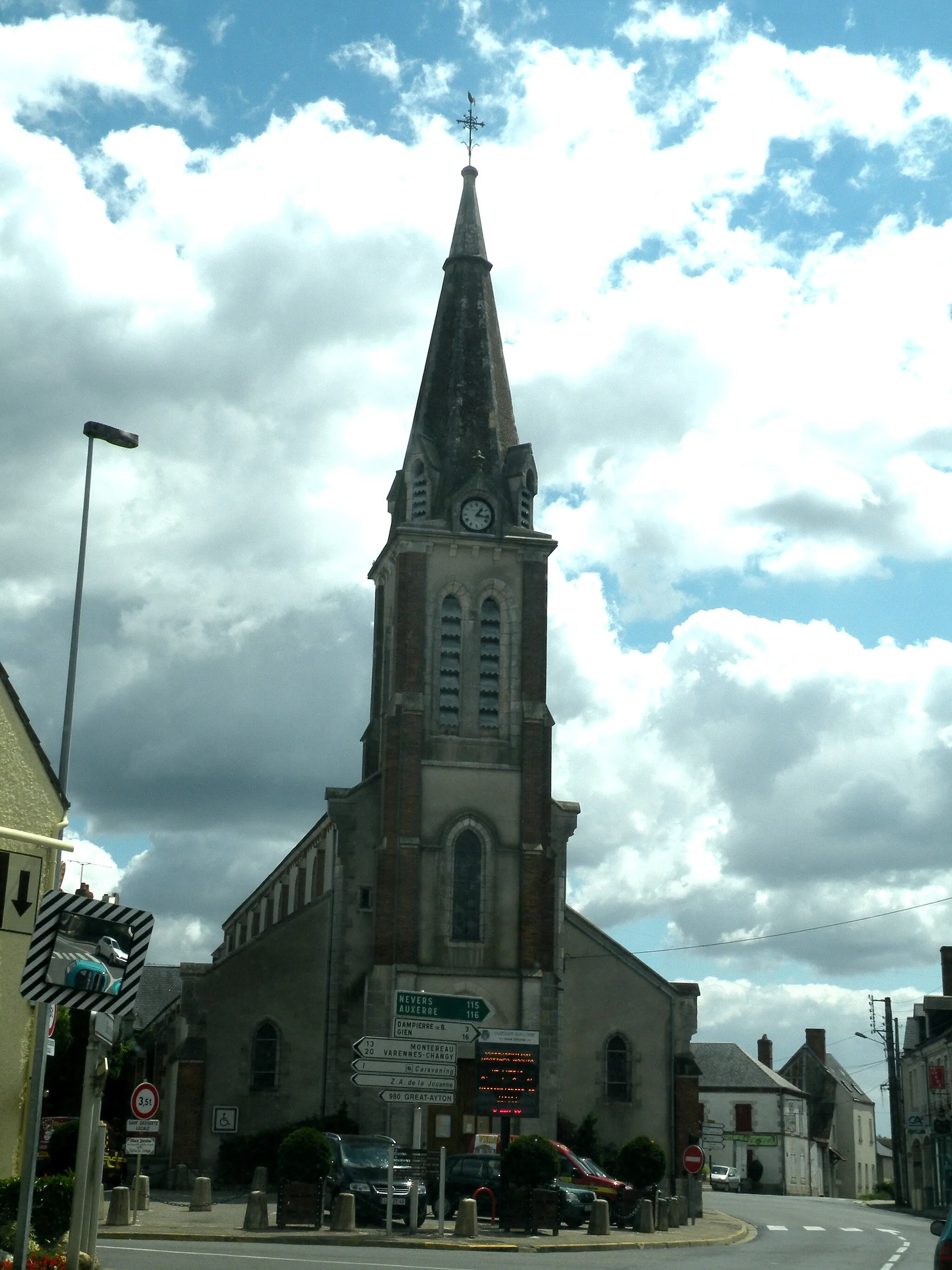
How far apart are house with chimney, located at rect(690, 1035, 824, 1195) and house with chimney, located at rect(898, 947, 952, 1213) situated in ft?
32.0

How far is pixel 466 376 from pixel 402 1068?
2658 cm

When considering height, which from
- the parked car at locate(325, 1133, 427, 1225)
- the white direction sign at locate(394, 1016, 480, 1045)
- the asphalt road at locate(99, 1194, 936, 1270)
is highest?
the white direction sign at locate(394, 1016, 480, 1045)

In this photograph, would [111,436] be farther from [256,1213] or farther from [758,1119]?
[758,1119]

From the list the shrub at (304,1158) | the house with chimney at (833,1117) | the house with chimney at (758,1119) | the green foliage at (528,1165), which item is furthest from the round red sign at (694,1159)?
the house with chimney at (833,1117)

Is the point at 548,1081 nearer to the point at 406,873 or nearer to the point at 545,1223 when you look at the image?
the point at 406,873

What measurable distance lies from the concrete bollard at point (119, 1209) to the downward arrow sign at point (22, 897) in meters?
10.6

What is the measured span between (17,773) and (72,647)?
1748 mm

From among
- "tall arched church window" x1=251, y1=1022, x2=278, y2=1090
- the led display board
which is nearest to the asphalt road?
the led display board

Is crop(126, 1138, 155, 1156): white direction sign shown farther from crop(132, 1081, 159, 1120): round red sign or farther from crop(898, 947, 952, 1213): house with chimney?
crop(898, 947, 952, 1213): house with chimney

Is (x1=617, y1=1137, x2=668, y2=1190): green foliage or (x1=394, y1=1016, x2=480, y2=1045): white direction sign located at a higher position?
(x1=394, y1=1016, x2=480, y2=1045): white direction sign

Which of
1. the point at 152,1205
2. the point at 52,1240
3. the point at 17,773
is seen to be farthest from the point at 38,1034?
the point at 152,1205

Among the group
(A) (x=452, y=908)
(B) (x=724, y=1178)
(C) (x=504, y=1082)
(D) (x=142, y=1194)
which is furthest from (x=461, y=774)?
(B) (x=724, y=1178)

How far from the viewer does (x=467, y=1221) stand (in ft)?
87.5

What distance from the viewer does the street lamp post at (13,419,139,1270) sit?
42.2 feet
